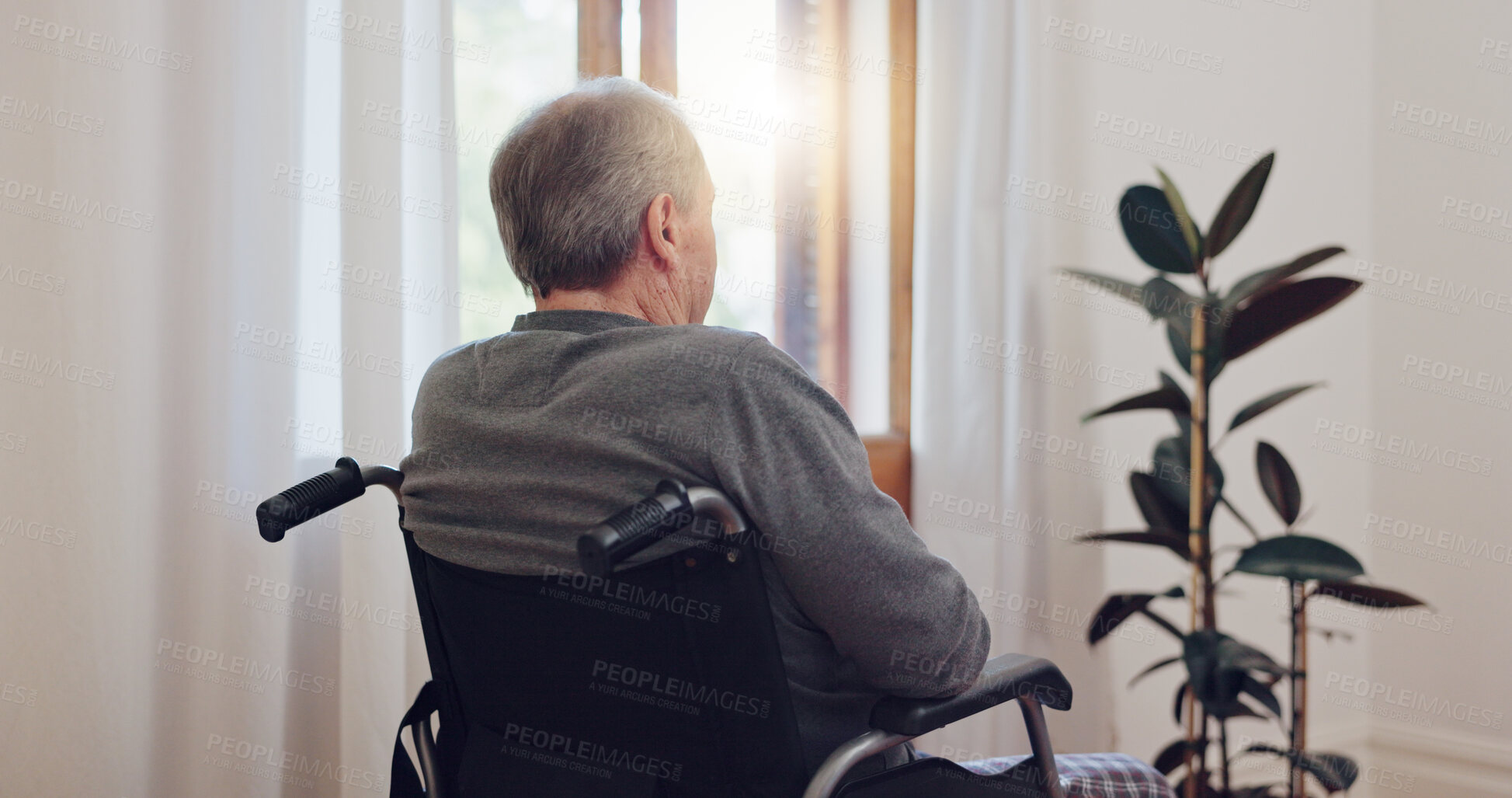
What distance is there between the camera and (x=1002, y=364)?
202 cm

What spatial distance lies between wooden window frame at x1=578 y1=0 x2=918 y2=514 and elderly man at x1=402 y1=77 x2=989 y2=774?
1.20 meters

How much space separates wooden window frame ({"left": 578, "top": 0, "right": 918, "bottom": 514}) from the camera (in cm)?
214

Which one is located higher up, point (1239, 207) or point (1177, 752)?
point (1239, 207)

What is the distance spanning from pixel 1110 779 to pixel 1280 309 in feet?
2.81

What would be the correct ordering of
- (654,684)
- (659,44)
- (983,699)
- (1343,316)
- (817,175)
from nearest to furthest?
(654,684)
(983,699)
(659,44)
(817,175)
(1343,316)

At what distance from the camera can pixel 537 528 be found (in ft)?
2.63

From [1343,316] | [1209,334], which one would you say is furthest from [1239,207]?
[1343,316]

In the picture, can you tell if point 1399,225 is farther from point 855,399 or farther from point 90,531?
point 90,531

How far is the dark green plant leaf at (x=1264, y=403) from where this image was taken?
154cm

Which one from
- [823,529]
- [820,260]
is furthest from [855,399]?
[823,529]

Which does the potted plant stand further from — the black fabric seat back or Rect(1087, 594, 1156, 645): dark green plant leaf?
the black fabric seat back

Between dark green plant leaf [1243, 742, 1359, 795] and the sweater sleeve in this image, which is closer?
the sweater sleeve

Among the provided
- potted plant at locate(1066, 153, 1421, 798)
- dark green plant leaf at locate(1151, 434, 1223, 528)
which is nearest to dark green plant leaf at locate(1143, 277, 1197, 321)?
potted plant at locate(1066, 153, 1421, 798)

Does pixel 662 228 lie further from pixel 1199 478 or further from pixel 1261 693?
pixel 1261 693
